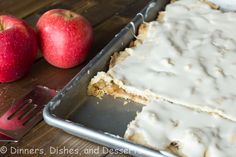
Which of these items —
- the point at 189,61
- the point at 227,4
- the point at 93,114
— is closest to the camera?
the point at 93,114

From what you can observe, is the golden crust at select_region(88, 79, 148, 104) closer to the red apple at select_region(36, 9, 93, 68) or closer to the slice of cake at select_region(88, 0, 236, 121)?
the slice of cake at select_region(88, 0, 236, 121)

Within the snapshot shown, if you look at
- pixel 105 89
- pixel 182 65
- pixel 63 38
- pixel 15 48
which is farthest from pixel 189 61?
pixel 15 48

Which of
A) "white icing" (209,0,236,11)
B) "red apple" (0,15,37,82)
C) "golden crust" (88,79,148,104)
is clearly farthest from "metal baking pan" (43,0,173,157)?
"white icing" (209,0,236,11)

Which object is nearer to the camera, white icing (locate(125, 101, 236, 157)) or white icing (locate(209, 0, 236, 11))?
white icing (locate(125, 101, 236, 157))

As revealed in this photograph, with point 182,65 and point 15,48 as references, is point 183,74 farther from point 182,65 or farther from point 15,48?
point 15,48

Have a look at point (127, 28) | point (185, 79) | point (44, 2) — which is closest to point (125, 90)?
point (185, 79)

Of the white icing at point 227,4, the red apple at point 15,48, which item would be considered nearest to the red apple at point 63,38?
the red apple at point 15,48
